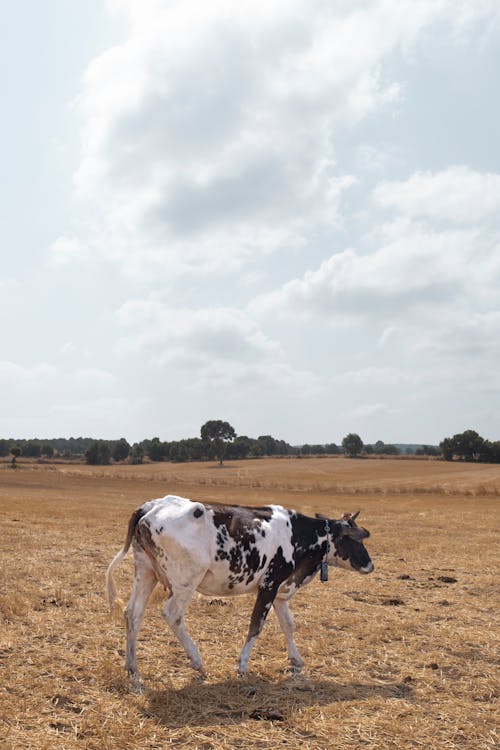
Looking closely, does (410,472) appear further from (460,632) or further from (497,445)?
(460,632)

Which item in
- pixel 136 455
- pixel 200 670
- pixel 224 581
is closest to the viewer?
pixel 200 670

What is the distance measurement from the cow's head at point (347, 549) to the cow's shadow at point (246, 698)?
2194mm

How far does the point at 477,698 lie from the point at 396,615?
418cm

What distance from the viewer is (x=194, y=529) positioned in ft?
27.5

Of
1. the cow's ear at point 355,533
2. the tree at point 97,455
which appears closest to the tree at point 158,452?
the tree at point 97,455

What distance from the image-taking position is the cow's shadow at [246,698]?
6.89m

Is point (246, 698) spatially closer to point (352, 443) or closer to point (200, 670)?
point (200, 670)

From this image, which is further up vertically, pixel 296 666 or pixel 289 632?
pixel 289 632

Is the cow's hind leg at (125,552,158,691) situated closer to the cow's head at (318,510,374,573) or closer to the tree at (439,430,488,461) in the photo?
the cow's head at (318,510,374,573)

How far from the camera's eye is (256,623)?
864 cm

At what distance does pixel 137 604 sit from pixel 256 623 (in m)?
1.72

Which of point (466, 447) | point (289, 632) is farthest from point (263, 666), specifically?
point (466, 447)

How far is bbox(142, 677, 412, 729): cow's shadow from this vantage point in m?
6.89

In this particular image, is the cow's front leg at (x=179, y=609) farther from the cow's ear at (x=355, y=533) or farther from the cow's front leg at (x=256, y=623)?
the cow's ear at (x=355, y=533)
